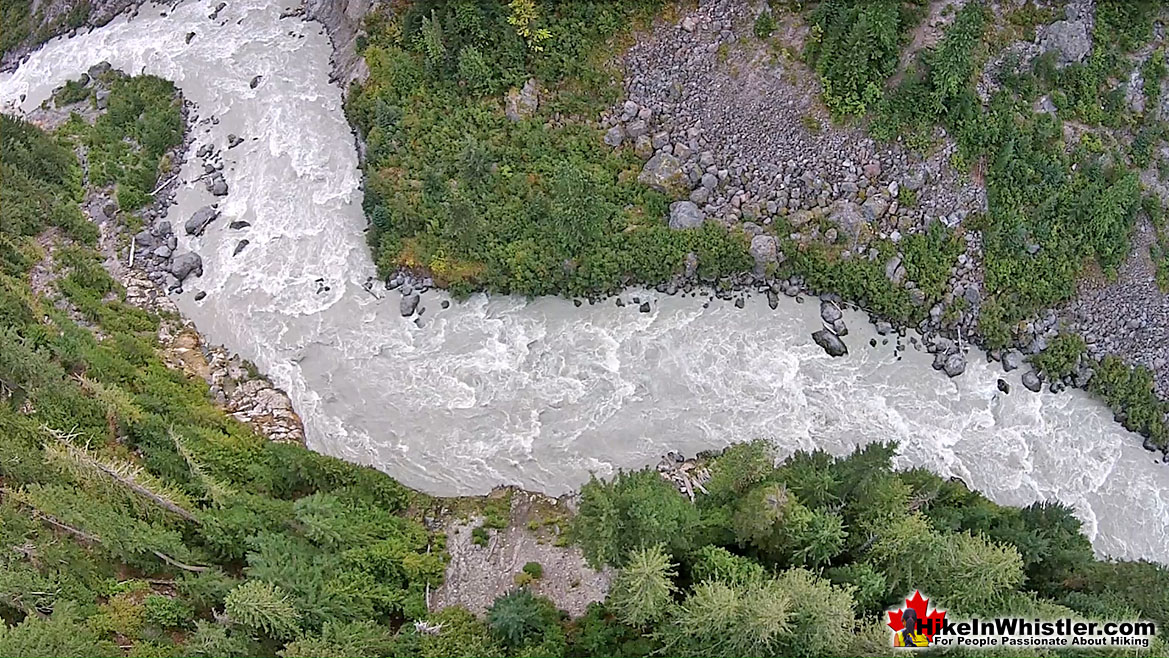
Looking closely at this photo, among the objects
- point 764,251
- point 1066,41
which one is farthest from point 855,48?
point 764,251

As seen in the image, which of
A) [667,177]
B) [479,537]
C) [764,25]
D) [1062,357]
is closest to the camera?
[479,537]

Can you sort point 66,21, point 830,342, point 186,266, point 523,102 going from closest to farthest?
point 830,342
point 186,266
point 523,102
point 66,21

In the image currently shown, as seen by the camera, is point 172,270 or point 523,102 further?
point 523,102

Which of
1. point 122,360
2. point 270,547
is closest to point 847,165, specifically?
point 270,547

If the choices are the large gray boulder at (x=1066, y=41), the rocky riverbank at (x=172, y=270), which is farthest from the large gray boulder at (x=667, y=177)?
the rocky riverbank at (x=172, y=270)

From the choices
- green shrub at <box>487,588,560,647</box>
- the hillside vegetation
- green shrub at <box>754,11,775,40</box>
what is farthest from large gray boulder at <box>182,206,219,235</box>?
green shrub at <box>754,11,775,40</box>

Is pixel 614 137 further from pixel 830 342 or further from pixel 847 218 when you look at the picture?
pixel 830 342
